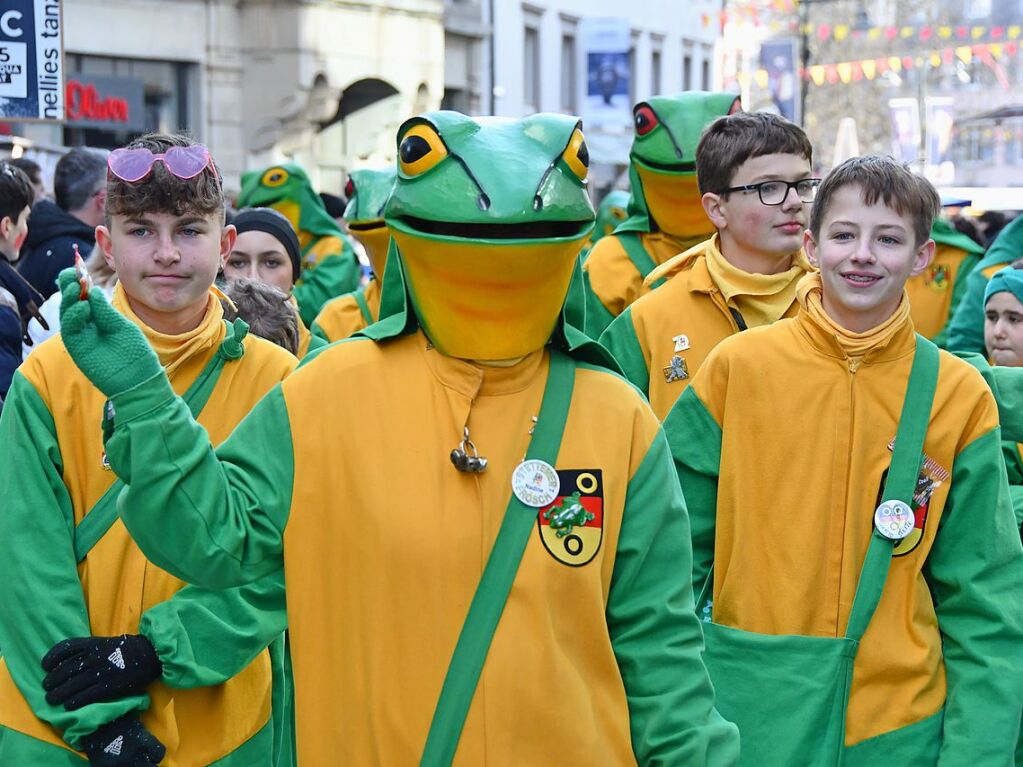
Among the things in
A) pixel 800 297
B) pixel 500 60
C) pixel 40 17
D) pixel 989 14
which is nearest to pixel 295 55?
pixel 500 60

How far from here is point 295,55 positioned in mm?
26594

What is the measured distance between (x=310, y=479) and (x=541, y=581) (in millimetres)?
454

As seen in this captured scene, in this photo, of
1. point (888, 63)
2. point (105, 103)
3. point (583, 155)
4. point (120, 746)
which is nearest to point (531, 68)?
point (888, 63)

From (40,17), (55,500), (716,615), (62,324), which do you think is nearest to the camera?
(62,324)

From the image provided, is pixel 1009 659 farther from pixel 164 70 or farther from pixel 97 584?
pixel 164 70

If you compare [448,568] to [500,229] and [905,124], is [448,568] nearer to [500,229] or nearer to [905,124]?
[500,229]

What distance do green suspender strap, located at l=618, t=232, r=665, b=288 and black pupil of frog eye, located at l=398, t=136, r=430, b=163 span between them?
413 cm

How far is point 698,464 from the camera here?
14.3 feet

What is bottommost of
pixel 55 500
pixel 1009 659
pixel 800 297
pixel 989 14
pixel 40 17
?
pixel 1009 659

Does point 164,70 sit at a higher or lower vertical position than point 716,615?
higher

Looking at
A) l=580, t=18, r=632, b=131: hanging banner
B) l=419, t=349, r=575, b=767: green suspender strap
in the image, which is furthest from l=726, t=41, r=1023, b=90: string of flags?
l=419, t=349, r=575, b=767: green suspender strap

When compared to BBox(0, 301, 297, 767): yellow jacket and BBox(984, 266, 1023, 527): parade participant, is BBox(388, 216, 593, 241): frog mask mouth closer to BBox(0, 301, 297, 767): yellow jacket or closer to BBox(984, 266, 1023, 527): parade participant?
BBox(0, 301, 297, 767): yellow jacket

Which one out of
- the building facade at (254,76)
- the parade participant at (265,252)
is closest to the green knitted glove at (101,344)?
the parade participant at (265,252)

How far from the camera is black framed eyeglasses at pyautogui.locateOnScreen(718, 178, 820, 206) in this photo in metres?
5.54
